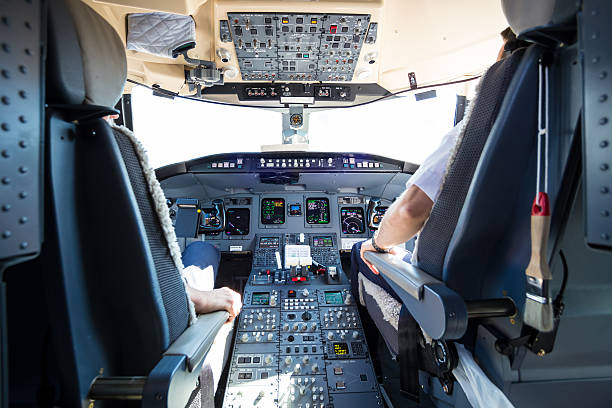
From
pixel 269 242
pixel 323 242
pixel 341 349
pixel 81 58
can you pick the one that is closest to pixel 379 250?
pixel 341 349

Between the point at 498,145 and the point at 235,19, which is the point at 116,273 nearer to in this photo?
the point at 498,145

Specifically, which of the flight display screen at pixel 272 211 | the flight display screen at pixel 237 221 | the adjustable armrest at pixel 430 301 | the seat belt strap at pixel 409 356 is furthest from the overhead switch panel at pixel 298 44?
the seat belt strap at pixel 409 356

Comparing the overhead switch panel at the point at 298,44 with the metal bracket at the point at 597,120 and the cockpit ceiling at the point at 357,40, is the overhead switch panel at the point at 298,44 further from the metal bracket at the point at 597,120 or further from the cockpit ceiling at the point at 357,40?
the metal bracket at the point at 597,120

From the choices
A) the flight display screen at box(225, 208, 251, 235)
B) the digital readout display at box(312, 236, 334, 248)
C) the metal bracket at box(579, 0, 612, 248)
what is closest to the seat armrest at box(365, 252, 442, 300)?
the metal bracket at box(579, 0, 612, 248)

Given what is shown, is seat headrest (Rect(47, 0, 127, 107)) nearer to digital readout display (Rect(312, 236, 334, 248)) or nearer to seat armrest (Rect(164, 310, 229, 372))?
seat armrest (Rect(164, 310, 229, 372))

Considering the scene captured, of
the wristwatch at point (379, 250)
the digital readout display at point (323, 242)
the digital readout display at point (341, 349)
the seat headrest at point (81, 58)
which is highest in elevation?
the seat headrest at point (81, 58)

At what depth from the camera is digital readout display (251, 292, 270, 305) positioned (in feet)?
7.10

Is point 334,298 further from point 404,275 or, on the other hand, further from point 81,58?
point 81,58

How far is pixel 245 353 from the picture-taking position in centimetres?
173

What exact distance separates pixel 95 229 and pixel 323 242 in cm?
230

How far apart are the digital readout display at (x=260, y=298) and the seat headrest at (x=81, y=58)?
176 cm

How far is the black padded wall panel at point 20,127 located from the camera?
0.44 m

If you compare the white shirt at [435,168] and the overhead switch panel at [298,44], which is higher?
the overhead switch panel at [298,44]

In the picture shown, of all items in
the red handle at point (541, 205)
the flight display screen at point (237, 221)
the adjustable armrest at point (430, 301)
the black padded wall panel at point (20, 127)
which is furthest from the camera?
the flight display screen at point (237, 221)
